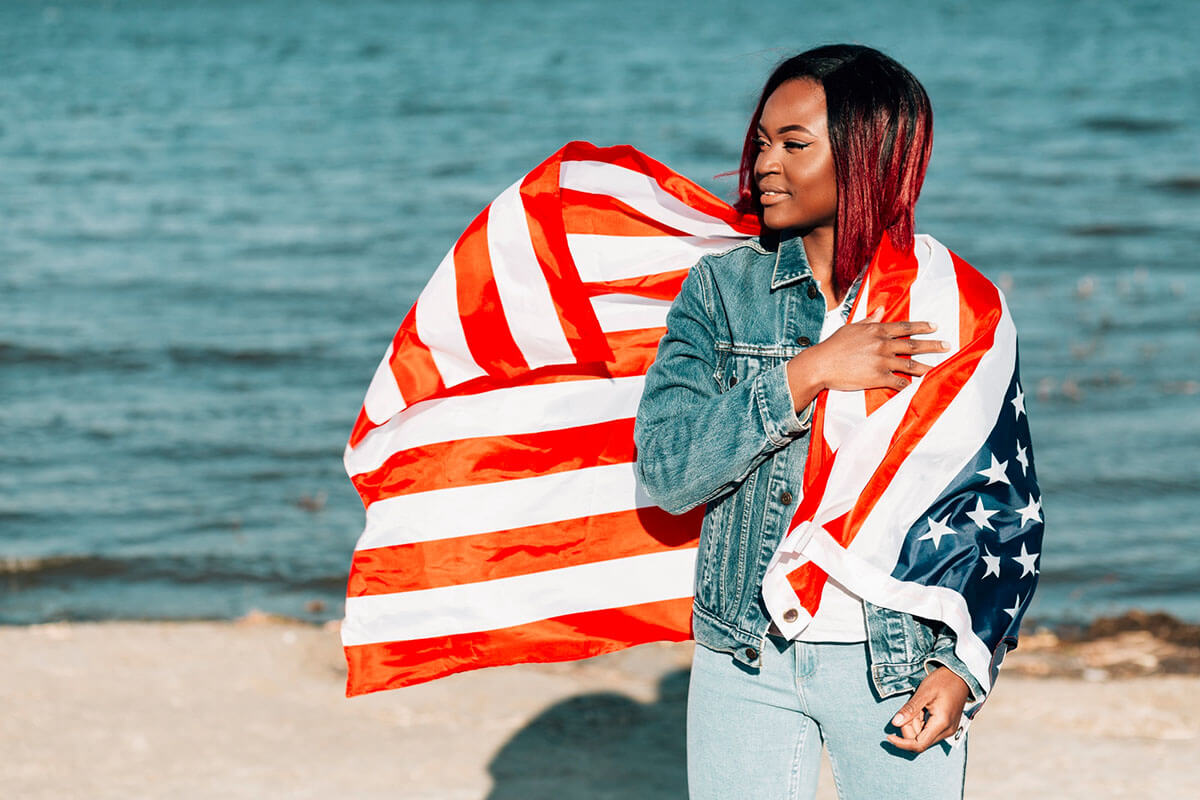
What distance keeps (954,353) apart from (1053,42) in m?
35.5

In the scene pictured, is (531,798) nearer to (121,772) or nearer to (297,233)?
(121,772)

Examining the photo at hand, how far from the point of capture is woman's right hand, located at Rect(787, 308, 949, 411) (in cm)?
231

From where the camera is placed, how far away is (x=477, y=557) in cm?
321

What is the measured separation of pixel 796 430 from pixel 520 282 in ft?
3.28

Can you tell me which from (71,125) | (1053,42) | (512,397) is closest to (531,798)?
(512,397)

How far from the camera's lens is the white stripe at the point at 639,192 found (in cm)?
314

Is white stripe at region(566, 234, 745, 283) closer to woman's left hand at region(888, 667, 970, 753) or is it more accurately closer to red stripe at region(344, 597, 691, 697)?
red stripe at region(344, 597, 691, 697)

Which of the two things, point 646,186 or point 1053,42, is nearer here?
point 646,186

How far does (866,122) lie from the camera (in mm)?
2357

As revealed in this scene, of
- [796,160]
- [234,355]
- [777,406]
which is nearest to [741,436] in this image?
[777,406]

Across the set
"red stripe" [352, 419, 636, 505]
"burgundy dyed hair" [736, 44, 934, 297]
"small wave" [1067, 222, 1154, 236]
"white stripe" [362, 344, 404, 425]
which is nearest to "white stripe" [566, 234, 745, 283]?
"red stripe" [352, 419, 636, 505]

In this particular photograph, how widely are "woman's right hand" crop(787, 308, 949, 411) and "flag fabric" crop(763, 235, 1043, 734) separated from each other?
2.3 inches

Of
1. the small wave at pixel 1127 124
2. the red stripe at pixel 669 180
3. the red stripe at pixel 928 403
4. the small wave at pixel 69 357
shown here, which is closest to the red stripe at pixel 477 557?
the red stripe at pixel 669 180

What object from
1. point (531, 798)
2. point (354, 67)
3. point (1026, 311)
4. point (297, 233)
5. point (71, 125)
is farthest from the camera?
point (354, 67)
